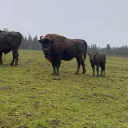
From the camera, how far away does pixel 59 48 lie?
16328 millimetres

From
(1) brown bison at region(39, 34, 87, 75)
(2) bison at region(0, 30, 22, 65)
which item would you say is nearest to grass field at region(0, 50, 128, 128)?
(1) brown bison at region(39, 34, 87, 75)

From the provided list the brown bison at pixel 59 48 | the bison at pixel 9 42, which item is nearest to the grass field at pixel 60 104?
the brown bison at pixel 59 48

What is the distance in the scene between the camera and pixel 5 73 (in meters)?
15.2

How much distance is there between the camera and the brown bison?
612 inches

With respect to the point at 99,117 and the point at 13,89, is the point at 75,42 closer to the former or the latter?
the point at 13,89

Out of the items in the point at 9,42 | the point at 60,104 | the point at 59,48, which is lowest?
the point at 60,104

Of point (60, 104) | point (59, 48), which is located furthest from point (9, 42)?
point (60, 104)

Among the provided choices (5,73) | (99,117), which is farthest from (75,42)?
(99,117)

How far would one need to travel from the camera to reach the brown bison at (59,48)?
15555mm

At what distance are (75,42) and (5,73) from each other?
179 inches

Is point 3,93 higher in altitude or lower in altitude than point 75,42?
lower

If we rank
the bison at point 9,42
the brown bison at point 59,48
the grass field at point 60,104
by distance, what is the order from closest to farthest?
the grass field at point 60,104 → the brown bison at point 59,48 → the bison at point 9,42

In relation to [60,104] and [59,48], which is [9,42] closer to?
[59,48]

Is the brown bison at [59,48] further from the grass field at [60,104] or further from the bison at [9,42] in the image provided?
the bison at [9,42]
